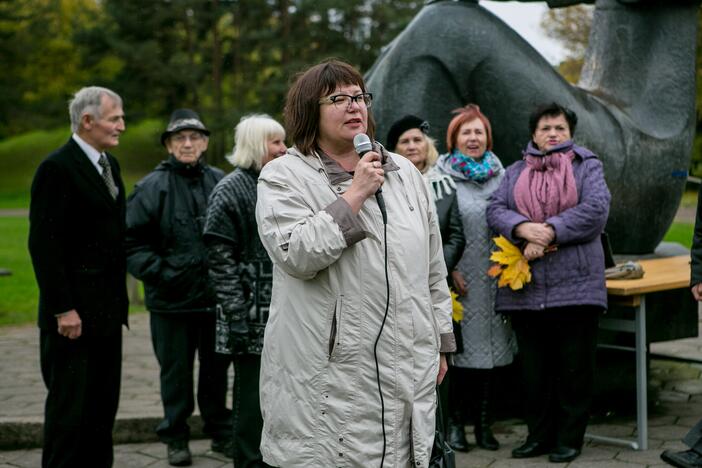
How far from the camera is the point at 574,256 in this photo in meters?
4.94

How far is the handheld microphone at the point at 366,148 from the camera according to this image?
9.63 feet

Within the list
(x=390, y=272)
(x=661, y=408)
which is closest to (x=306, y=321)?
(x=390, y=272)

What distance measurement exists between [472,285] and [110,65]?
39.3 meters

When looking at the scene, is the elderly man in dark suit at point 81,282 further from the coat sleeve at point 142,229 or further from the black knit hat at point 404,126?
the black knit hat at point 404,126

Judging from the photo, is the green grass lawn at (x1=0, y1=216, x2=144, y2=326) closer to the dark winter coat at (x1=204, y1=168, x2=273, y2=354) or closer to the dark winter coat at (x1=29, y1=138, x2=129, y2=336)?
the dark winter coat at (x1=29, y1=138, x2=129, y2=336)

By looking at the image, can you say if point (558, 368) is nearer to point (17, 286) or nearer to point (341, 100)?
point (341, 100)

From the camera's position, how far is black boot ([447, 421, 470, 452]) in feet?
17.3

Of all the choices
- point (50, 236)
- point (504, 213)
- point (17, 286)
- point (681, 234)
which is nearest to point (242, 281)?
point (50, 236)

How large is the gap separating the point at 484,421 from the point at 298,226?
2.77 meters

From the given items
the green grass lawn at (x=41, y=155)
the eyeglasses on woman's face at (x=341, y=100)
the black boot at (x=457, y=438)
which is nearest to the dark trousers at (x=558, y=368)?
the black boot at (x=457, y=438)

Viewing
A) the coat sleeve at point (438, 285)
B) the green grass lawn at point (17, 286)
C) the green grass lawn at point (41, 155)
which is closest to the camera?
the coat sleeve at point (438, 285)

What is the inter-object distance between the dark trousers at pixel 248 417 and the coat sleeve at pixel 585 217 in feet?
5.58

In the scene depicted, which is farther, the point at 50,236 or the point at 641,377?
the point at 641,377

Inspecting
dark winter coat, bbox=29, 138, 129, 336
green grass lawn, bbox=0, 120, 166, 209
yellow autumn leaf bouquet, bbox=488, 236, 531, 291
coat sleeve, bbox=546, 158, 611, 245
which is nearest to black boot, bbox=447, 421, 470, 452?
yellow autumn leaf bouquet, bbox=488, 236, 531, 291
